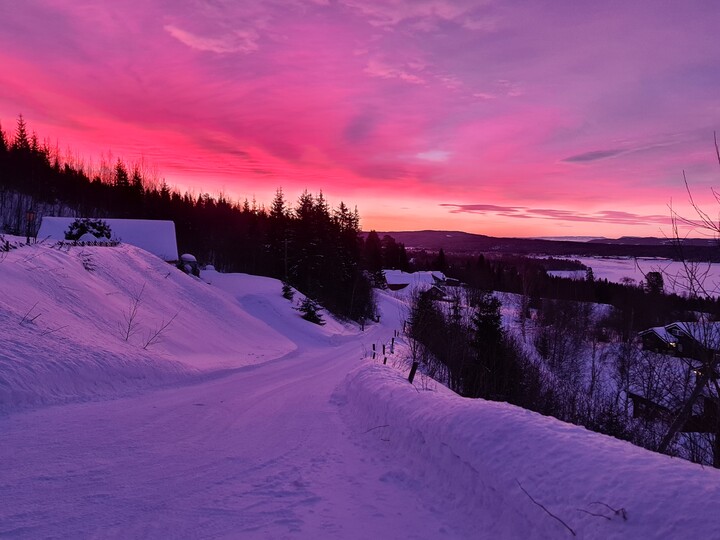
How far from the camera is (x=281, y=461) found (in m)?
6.24

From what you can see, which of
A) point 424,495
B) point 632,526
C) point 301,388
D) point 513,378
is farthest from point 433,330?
point 632,526

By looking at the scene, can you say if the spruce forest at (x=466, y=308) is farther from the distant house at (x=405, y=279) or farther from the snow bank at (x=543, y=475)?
the distant house at (x=405, y=279)

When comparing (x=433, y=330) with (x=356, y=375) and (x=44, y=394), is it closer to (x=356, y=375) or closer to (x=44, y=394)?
(x=356, y=375)

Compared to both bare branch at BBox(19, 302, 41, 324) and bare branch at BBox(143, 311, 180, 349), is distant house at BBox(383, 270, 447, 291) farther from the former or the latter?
bare branch at BBox(19, 302, 41, 324)

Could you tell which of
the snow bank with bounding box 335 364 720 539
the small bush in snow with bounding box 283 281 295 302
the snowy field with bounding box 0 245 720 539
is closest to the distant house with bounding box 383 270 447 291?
the small bush in snow with bounding box 283 281 295 302

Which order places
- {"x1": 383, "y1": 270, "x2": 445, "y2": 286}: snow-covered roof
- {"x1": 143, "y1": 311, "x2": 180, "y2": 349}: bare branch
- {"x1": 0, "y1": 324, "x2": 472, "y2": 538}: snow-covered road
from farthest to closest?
{"x1": 383, "y1": 270, "x2": 445, "y2": 286}: snow-covered roof < {"x1": 143, "y1": 311, "x2": 180, "y2": 349}: bare branch < {"x1": 0, "y1": 324, "x2": 472, "y2": 538}: snow-covered road

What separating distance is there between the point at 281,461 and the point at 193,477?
1266 millimetres

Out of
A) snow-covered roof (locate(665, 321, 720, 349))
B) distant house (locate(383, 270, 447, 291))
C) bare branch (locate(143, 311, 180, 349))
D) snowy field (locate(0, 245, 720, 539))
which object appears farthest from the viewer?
distant house (locate(383, 270, 447, 291))

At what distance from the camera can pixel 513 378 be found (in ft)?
81.7

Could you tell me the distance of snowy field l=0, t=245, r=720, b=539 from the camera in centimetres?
418

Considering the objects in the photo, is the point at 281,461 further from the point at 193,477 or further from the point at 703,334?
the point at 703,334

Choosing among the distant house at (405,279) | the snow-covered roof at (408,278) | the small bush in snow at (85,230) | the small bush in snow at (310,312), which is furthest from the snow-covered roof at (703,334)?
the snow-covered roof at (408,278)

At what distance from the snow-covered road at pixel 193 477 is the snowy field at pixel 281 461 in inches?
0.9

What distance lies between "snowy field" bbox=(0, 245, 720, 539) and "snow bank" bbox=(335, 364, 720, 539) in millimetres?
17
